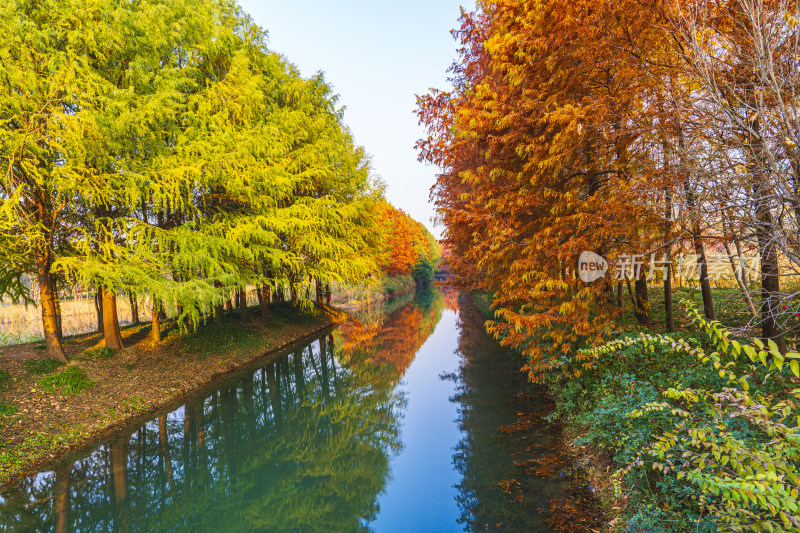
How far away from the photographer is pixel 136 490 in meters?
6.63

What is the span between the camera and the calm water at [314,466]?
581cm

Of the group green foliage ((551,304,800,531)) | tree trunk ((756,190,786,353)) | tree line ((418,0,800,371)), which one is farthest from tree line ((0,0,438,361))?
tree trunk ((756,190,786,353))

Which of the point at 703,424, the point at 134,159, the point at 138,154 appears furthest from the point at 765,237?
the point at 138,154

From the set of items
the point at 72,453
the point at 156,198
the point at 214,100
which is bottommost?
the point at 72,453

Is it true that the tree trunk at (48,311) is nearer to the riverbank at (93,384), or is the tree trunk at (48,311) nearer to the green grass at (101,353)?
the riverbank at (93,384)

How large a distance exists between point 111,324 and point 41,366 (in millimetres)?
2207

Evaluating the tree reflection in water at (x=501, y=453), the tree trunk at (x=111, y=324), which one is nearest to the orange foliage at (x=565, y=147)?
the tree reflection in water at (x=501, y=453)

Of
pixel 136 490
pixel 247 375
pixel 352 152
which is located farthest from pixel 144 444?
pixel 352 152

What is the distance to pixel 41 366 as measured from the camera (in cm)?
946

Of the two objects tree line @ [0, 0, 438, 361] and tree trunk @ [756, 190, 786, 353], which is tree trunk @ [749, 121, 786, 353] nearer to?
tree trunk @ [756, 190, 786, 353]

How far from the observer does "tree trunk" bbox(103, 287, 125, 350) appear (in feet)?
37.1

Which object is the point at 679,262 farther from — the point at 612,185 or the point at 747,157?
the point at 747,157

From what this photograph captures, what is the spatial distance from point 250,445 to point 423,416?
439cm

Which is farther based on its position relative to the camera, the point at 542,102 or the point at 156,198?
the point at 156,198
